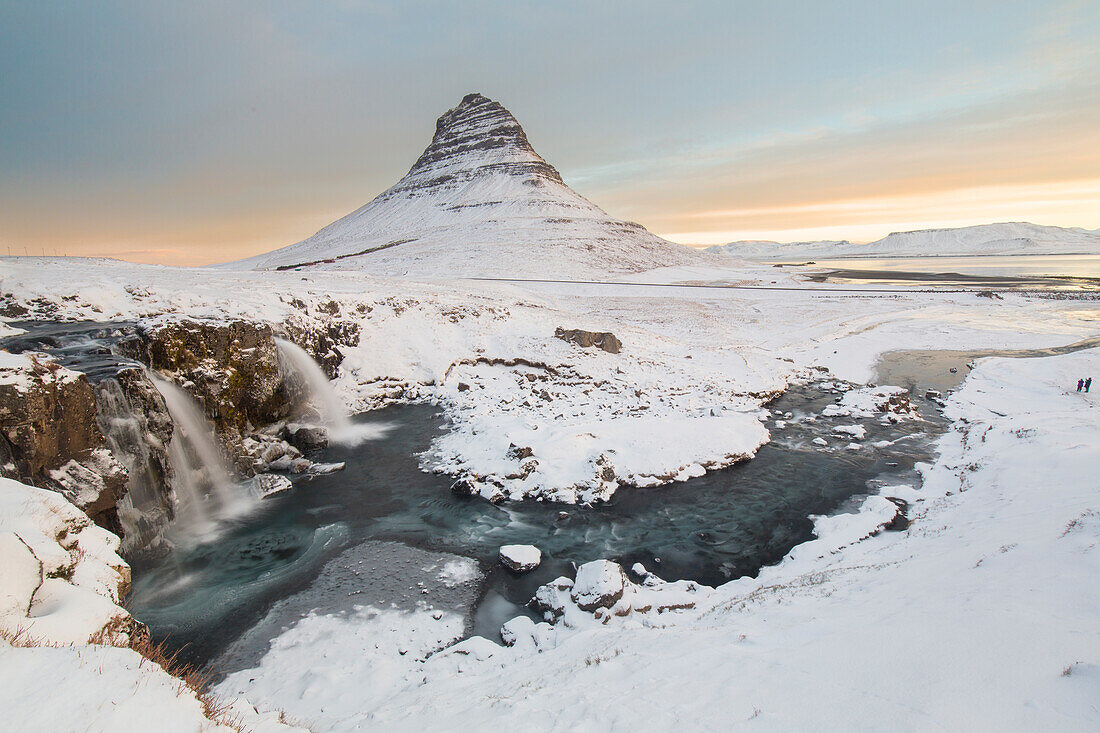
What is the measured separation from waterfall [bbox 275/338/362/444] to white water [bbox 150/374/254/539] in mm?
4719

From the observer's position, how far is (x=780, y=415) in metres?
22.2

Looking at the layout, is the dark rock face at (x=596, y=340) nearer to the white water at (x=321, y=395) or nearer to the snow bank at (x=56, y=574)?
the white water at (x=321, y=395)

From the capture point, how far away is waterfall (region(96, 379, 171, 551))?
1195 cm

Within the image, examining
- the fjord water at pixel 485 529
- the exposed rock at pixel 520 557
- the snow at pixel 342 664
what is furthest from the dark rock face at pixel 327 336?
the snow at pixel 342 664

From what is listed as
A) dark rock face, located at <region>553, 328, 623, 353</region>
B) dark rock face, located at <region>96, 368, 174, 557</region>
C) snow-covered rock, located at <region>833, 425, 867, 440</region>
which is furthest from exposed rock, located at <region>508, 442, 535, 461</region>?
dark rock face, located at <region>553, 328, 623, 353</region>

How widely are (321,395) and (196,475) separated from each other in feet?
23.9

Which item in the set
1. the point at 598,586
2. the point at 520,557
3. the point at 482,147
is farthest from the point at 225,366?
the point at 482,147

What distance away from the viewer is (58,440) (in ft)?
33.5

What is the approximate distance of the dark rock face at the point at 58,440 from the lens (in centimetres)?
959

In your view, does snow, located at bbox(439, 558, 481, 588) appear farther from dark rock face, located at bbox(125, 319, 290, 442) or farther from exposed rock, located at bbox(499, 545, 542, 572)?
dark rock face, located at bbox(125, 319, 290, 442)

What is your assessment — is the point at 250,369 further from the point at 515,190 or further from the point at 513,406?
the point at 515,190

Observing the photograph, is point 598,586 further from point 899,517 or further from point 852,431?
point 852,431

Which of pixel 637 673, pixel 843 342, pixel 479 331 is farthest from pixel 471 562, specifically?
pixel 843 342

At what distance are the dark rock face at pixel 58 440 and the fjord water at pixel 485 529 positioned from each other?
219cm
